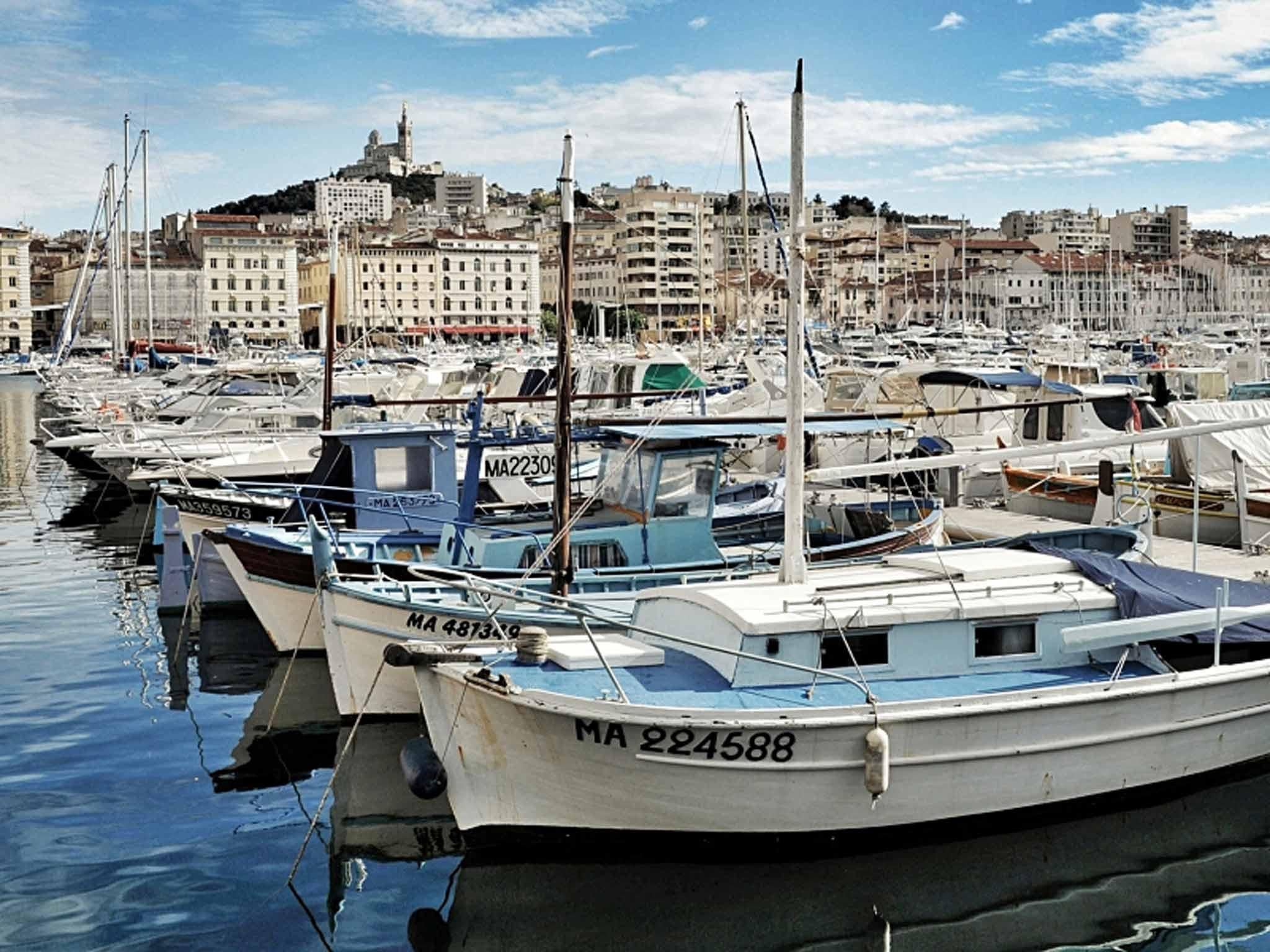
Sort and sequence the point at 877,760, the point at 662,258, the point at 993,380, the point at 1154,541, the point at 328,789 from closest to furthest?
1. the point at 877,760
2. the point at 328,789
3. the point at 1154,541
4. the point at 993,380
5. the point at 662,258

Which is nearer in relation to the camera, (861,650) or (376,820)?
(861,650)

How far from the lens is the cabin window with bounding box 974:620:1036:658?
12.3m

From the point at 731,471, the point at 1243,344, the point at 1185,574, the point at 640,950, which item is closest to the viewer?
the point at 640,950

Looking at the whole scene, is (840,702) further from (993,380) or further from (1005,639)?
(993,380)

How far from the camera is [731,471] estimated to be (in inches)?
1152

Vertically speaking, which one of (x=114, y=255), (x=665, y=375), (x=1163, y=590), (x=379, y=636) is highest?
(x=114, y=255)

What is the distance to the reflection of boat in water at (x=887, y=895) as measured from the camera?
1031cm

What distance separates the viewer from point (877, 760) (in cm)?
1077

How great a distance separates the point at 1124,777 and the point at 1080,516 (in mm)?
14199

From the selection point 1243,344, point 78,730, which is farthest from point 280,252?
point 78,730

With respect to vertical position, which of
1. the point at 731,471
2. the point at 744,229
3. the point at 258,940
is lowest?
the point at 258,940

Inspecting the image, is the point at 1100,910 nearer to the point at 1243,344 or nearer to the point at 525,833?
the point at 525,833

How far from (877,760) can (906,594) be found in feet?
6.81

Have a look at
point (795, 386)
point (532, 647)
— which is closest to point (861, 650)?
point (795, 386)
